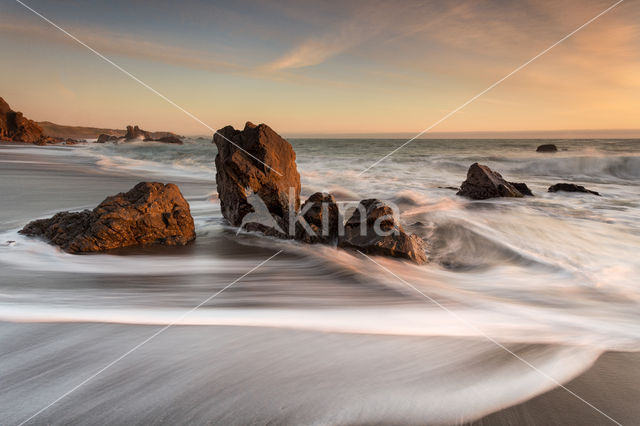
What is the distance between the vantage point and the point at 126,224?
4258mm

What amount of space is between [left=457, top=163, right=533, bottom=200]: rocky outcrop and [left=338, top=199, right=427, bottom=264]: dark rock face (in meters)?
4.80

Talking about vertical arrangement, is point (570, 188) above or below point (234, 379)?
above

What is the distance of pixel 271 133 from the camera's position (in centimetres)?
557

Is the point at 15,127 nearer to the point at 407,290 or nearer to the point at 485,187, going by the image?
the point at 485,187

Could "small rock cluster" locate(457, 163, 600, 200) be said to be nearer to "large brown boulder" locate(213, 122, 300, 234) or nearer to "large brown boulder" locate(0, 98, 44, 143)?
"large brown boulder" locate(213, 122, 300, 234)

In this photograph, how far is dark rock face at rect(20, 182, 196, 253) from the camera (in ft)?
13.6

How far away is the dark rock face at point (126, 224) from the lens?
4133 mm

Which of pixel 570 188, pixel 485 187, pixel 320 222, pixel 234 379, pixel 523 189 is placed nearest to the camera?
pixel 234 379

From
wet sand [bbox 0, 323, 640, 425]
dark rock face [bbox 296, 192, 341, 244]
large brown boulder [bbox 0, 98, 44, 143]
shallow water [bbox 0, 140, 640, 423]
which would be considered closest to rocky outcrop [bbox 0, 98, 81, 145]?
large brown boulder [bbox 0, 98, 44, 143]

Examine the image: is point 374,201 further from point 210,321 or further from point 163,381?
point 163,381

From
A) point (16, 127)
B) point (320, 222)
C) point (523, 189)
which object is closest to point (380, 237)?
point (320, 222)

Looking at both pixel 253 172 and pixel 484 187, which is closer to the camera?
pixel 253 172

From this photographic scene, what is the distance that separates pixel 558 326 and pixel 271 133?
4545mm

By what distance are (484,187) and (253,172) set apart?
5.98 meters
